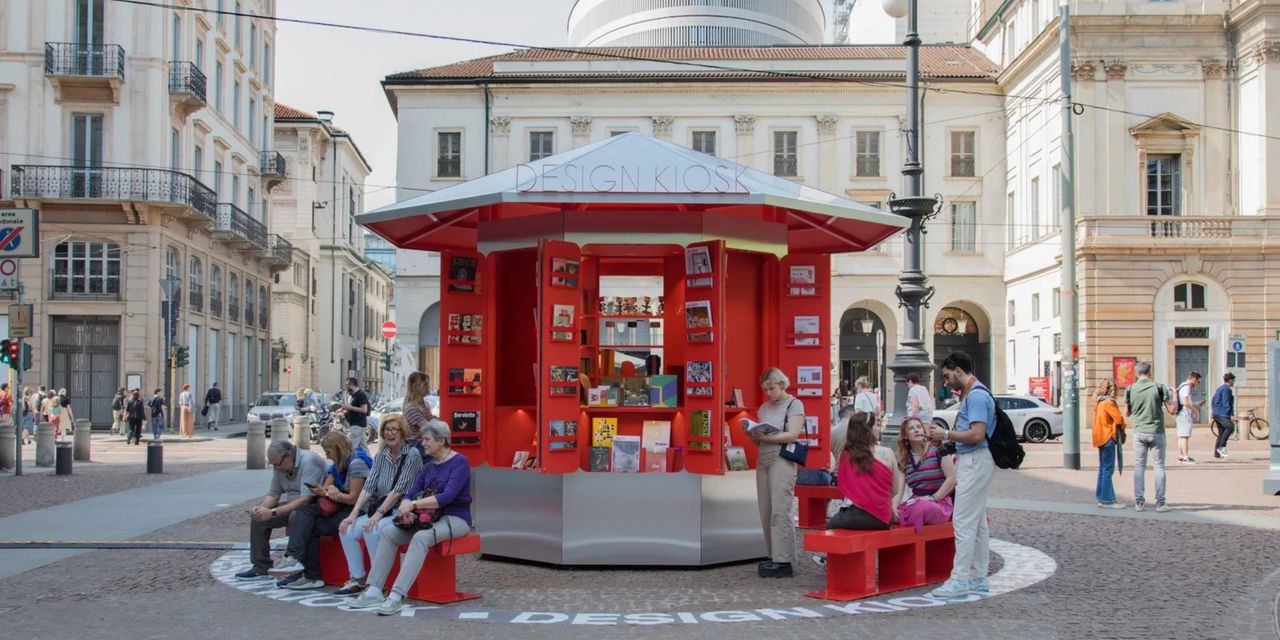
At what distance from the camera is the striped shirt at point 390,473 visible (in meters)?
9.44

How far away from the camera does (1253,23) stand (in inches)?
1603

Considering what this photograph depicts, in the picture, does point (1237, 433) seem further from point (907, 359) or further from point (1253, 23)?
point (907, 359)

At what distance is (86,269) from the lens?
39000 millimetres

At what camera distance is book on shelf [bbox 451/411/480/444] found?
1209 centimetres

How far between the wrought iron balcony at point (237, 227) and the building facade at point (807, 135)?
6.69 metres

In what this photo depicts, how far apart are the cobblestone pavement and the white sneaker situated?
1.92 feet

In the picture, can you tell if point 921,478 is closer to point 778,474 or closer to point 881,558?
point 881,558

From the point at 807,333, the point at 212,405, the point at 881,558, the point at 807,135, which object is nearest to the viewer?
the point at 881,558

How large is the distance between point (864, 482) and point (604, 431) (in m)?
2.51

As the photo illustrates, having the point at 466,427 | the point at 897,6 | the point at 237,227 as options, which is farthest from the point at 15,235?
the point at 237,227

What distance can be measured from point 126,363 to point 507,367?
3023cm

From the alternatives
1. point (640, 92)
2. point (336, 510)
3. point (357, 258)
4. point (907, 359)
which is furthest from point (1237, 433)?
point (357, 258)

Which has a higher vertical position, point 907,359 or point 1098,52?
point 1098,52

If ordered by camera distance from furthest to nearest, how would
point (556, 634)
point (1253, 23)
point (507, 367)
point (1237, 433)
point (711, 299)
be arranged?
1. point (1253, 23)
2. point (1237, 433)
3. point (507, 367)
4. point (711, 299)
5. point (556, 634)
